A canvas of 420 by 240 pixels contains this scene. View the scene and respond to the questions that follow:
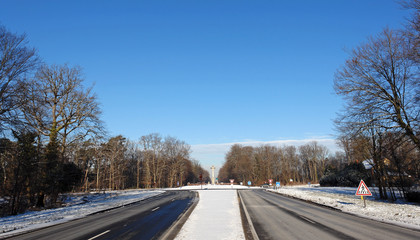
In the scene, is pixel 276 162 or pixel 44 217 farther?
pixel 276 162

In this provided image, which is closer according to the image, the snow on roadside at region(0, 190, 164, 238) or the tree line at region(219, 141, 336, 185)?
the snow on roadside at region(0, 190, 164, 238)

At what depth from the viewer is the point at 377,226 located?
456 inches

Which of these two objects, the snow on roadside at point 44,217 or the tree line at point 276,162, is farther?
the tree line at point 276,162

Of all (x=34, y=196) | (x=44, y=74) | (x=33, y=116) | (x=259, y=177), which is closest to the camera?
(x=33, y=116)

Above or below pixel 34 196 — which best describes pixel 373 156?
above

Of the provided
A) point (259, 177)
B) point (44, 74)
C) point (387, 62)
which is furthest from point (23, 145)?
point (259, 177)

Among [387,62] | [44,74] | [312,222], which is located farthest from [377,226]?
[44,74]

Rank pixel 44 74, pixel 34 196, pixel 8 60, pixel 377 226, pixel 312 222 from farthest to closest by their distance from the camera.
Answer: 1. pixel 44 74
2. pixel 34 196
3. pixel 8 60
4. pixel 312 222
5. pixel 377 226

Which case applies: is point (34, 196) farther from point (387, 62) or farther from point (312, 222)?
point (387, 62)

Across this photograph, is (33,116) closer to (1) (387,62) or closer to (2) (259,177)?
(1) (387,62)

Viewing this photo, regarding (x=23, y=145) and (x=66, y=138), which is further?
(x=66, y=138)

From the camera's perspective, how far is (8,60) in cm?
1702

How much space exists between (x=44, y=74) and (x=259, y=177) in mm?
73457

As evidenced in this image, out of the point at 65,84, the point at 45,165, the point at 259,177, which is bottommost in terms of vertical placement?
the point at 259,177
